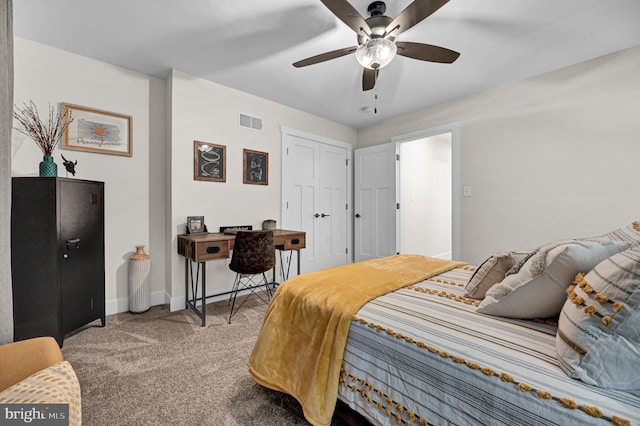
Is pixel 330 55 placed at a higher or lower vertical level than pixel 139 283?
higher

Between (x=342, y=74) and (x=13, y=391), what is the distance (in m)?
3.12

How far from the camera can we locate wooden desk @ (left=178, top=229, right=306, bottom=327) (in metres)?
2.49

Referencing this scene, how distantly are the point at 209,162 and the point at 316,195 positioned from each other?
5.57 ft

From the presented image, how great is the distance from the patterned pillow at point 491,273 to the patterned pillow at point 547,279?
7.1 inches

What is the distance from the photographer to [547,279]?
3.28ft

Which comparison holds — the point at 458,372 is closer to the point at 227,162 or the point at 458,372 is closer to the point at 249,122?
the point at 227,162

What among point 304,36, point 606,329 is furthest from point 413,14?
point 606,329

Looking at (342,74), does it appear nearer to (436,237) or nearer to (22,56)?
(22,56)

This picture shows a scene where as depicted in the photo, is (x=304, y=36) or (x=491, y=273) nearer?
(x=491, y=273)

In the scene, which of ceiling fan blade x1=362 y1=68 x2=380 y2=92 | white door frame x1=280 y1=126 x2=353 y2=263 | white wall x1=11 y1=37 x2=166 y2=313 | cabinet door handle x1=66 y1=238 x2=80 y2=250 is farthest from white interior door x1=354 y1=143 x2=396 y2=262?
cabinet door handle x1=66 y1=238 x2=80 y2=250

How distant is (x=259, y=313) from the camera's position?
277 cm

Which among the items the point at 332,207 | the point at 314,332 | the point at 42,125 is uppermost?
the point at 42,125
